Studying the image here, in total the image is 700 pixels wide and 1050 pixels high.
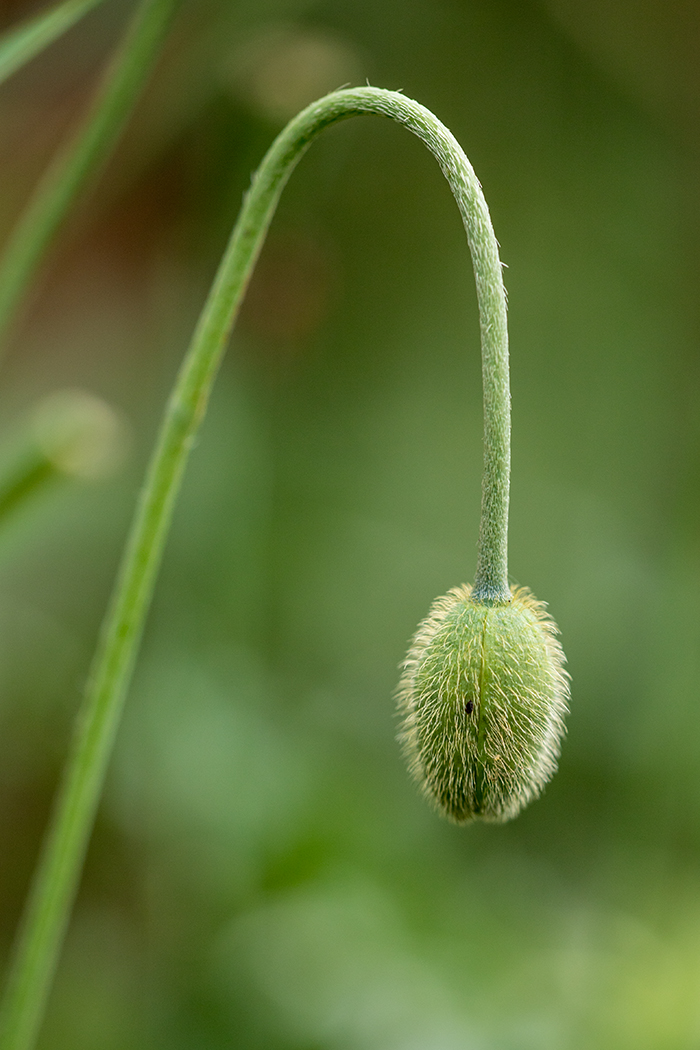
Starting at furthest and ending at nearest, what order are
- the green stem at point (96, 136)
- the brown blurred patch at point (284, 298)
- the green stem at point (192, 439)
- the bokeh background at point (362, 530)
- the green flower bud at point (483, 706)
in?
1. the brown blurred patch at point (284, 298)
2. the bokeh background at point (362, 530)
3. the green stem at point (96, 136)
4. the green flower bud at point (483, 706)
5. the green stem at point (192, 439)

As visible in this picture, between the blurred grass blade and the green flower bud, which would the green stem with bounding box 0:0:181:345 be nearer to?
the blurred grass blade

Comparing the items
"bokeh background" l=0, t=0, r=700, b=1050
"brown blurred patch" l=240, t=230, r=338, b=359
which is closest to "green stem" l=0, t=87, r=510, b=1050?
"bokeh background" l=0, t=0, r=700, b=1050

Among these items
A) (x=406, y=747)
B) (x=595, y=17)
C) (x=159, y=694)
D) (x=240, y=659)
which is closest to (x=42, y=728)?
(x=159, y=694)

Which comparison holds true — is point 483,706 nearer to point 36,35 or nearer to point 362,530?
point 36,35

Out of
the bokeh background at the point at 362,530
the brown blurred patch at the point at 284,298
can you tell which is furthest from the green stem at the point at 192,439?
the brown blurred patch at the point at 284,298

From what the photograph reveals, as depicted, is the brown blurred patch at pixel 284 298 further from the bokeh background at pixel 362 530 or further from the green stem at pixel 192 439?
the green stem at pixel 192 439
